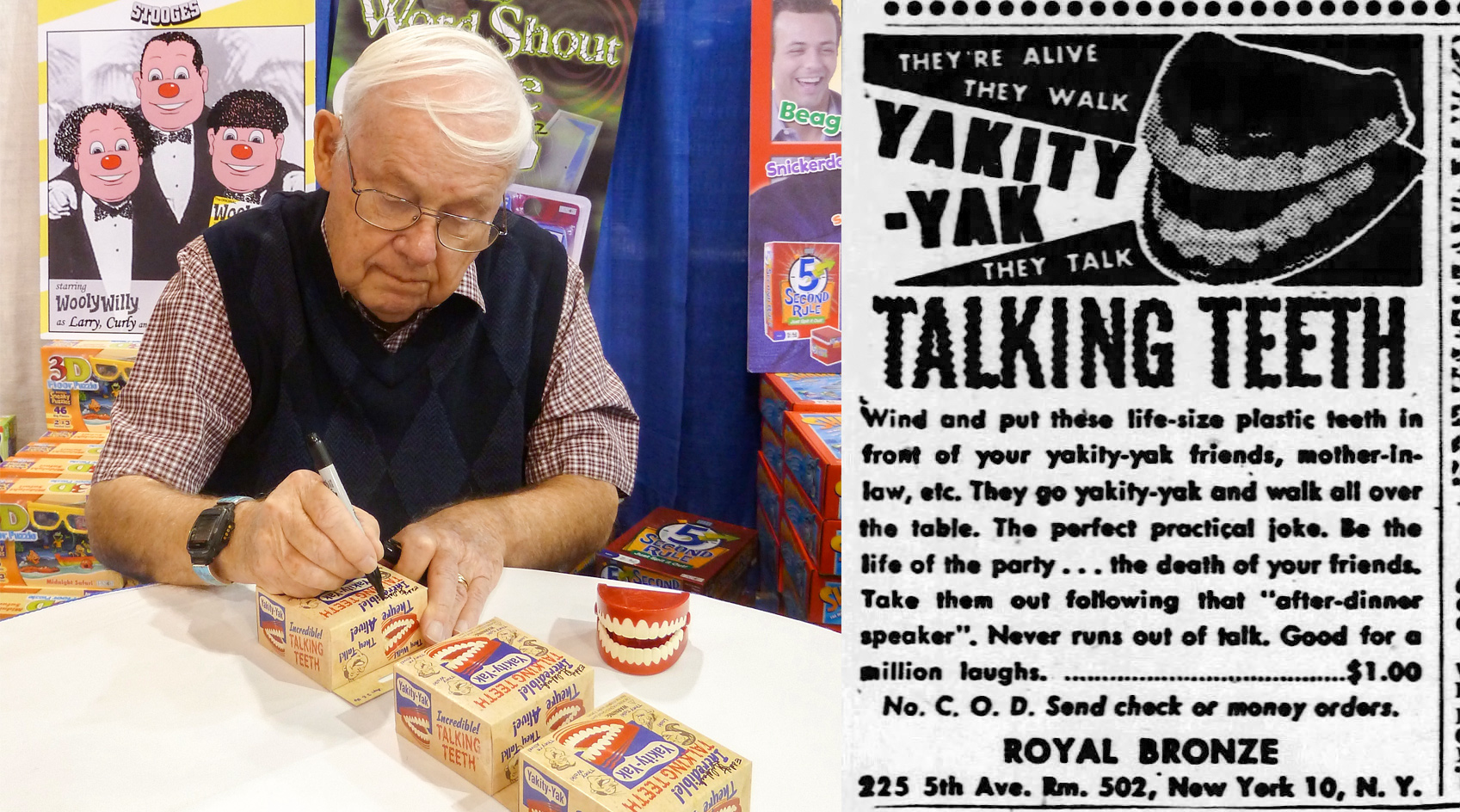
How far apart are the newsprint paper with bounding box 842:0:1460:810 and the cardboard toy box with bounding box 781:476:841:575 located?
182cm

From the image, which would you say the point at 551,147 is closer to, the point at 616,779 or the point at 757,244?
the point at 757,244

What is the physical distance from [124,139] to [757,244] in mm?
1909

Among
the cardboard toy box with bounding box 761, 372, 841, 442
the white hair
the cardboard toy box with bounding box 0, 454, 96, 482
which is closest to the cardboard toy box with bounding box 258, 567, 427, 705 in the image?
the white hair

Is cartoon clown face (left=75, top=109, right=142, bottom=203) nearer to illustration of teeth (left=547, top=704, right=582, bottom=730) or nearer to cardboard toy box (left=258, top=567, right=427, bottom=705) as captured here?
cardboard toy box (left=258, top=567, right=427, bottom=705)

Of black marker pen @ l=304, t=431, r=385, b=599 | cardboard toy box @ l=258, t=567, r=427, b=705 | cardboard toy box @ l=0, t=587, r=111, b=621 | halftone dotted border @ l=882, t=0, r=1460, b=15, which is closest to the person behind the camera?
halftone dotted border @ l=882, t=0, r=1460, b=15

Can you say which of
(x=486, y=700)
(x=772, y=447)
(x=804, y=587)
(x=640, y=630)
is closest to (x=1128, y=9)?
(x=486, y=700)

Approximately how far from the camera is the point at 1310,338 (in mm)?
159

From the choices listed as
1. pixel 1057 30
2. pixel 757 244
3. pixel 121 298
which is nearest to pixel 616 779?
pixel 1057 30

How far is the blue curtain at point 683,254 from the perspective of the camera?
2.70 m

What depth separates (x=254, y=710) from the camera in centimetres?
85

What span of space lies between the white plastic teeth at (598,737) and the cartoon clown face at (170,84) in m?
2.69

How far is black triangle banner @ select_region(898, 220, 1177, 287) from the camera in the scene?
16cm

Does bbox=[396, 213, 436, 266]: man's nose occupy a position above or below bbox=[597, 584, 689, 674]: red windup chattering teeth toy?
above

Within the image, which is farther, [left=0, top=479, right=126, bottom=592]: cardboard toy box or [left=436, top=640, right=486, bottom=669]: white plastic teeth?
[left=0, top=479, right=126, bottom=592]: cardboard toy box
